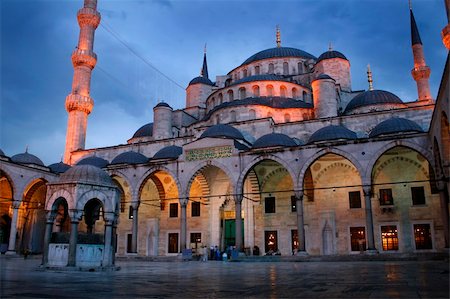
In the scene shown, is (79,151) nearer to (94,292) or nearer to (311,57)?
(311,57)

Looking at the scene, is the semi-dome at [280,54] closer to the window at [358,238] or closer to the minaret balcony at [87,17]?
the minaret balcony at [87,17]

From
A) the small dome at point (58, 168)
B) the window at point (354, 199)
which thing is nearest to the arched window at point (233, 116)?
the window at point (354, 199)

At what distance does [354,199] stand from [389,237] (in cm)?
215

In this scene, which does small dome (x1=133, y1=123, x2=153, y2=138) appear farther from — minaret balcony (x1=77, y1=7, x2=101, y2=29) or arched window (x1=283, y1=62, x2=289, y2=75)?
arched window (x1=283, y1=62, x2=289, y2=75)

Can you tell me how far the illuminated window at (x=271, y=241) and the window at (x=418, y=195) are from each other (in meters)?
6.31

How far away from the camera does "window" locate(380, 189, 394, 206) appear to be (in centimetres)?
1771

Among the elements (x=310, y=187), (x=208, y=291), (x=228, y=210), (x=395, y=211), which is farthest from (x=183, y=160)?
(x=208, y=291)

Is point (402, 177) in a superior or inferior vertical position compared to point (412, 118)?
inferior

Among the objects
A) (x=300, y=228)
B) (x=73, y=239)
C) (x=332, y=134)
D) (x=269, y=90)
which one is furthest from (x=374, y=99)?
(x=73, y=239)

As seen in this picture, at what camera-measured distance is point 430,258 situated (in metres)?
13.8

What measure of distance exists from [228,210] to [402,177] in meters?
8.21

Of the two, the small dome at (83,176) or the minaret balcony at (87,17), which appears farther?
the minaret balcony at (87,17)

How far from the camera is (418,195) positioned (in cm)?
1734

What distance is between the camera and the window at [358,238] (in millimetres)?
17812
